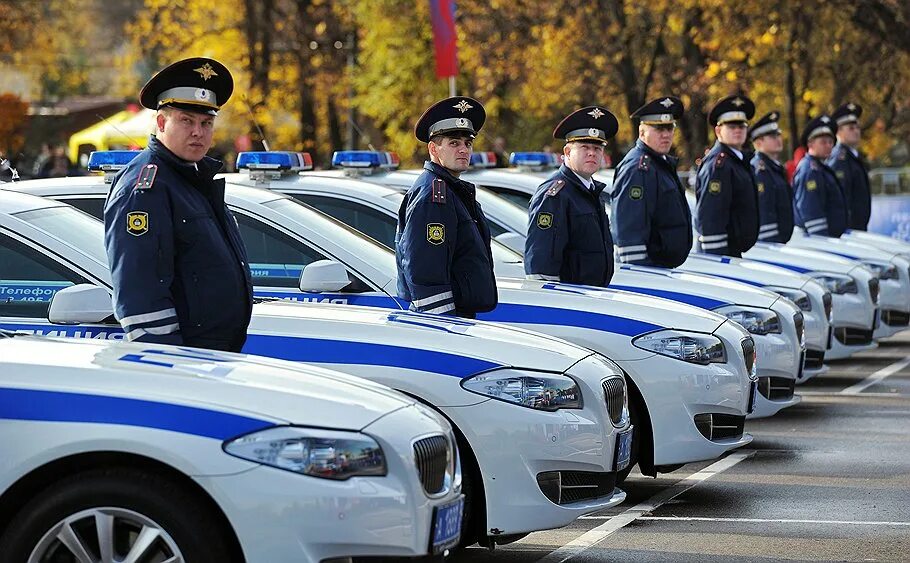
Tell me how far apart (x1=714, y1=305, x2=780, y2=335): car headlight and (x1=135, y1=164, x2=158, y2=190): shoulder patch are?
501 cm

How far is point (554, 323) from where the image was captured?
27.3ft

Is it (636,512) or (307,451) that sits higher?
(307,451)

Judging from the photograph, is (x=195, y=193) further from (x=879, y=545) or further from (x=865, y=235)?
(x=865, y=235)

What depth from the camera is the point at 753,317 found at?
10328 millimetres

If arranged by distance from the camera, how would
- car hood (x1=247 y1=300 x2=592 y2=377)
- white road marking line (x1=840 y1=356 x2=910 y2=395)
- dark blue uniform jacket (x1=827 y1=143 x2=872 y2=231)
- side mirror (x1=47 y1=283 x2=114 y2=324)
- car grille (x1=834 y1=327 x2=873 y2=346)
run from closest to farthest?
side mirror (x1=47 y1=283 x2=114 y2=324) < car hood (x1=247 y1=300 x2=592 y2=377) < white road marking line (x1=840 y1=356 x2=910 y2=395) < car grille (x1=834 y1=327 x2=873 y2=346) < dark blue uniform jacket (x1=827 y1=143 x2=872 y2=231)

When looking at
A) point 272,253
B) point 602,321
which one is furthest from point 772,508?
point 272,253

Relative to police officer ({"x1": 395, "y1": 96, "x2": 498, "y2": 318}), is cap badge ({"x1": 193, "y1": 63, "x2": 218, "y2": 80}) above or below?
above

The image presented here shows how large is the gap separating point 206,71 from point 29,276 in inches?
45.7

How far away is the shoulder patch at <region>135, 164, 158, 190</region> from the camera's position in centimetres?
593

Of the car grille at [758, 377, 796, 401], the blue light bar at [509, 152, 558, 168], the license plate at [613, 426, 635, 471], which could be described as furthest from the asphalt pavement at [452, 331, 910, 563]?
the blue light bar at [509, 152, 558, 168]

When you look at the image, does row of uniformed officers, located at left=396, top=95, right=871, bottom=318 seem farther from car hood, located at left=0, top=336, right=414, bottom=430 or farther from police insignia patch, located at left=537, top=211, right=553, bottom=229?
car hood, located at left=0, top=336, right=414, bottom=430

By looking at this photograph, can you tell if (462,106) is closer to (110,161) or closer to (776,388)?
(110,161)

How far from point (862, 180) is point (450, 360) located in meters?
12.8

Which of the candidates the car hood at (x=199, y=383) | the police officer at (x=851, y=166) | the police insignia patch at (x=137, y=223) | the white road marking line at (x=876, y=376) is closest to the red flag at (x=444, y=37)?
the police officer at (x=851, y=166)
